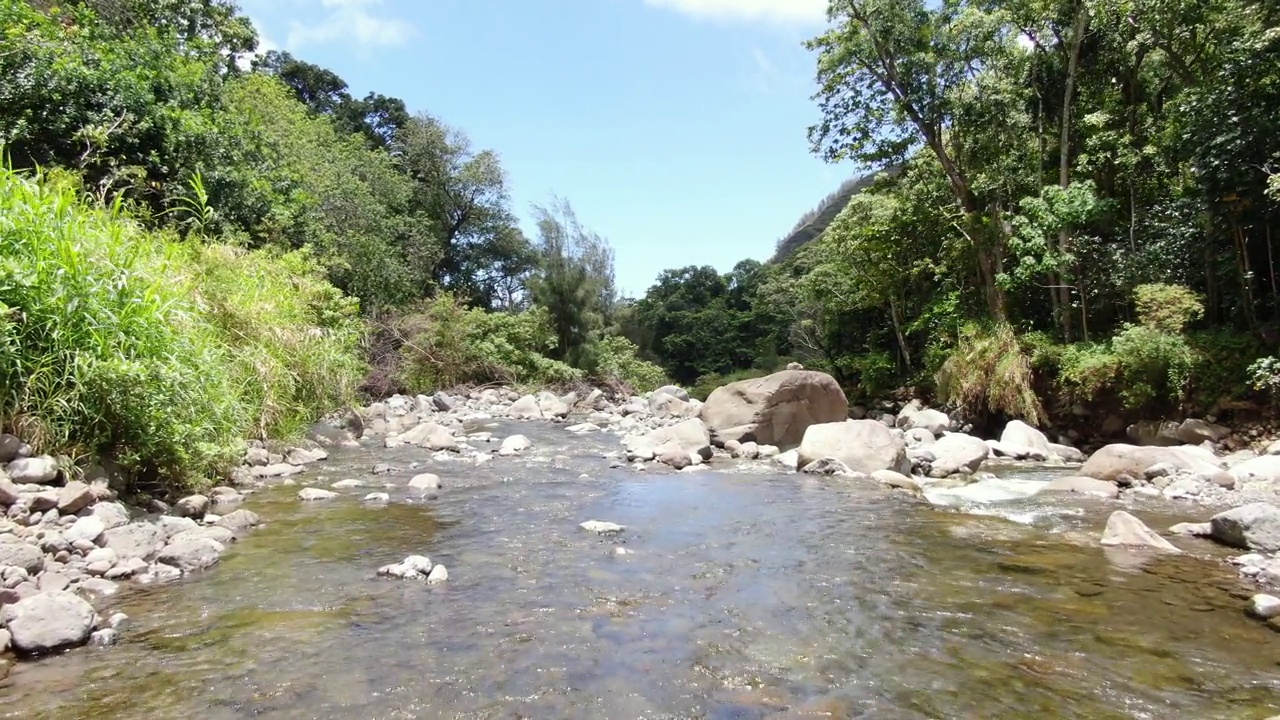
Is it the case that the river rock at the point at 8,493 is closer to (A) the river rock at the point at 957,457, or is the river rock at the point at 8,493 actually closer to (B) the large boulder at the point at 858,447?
(B) the large boulder at the point at 858,447

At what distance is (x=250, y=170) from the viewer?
625 inches

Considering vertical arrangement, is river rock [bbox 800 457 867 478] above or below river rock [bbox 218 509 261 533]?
below

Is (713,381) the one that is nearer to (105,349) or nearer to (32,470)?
(105,349)

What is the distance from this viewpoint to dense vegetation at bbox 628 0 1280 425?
35.3 feet

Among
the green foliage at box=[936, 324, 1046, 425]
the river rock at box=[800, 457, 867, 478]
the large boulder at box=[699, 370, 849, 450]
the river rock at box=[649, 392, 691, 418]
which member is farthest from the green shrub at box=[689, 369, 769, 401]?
the river rock at box=[800, 457, 867, 478]

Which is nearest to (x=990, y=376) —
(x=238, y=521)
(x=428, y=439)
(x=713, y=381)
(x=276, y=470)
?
(x=428, y=439)

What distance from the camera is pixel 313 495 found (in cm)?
707

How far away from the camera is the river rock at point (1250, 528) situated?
5.22m

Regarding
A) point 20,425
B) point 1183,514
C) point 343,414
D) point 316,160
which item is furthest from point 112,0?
point 1183,514

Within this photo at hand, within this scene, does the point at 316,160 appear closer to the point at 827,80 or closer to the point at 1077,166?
the point at 827,80

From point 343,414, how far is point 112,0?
1561 cm

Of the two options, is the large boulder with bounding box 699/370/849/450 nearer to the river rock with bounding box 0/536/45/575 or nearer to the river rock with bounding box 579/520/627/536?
the river rock with bounding box 579/520/627/536

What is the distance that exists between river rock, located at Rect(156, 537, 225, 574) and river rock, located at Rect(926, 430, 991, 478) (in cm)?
843

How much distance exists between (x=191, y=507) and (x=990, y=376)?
13.3 meters
